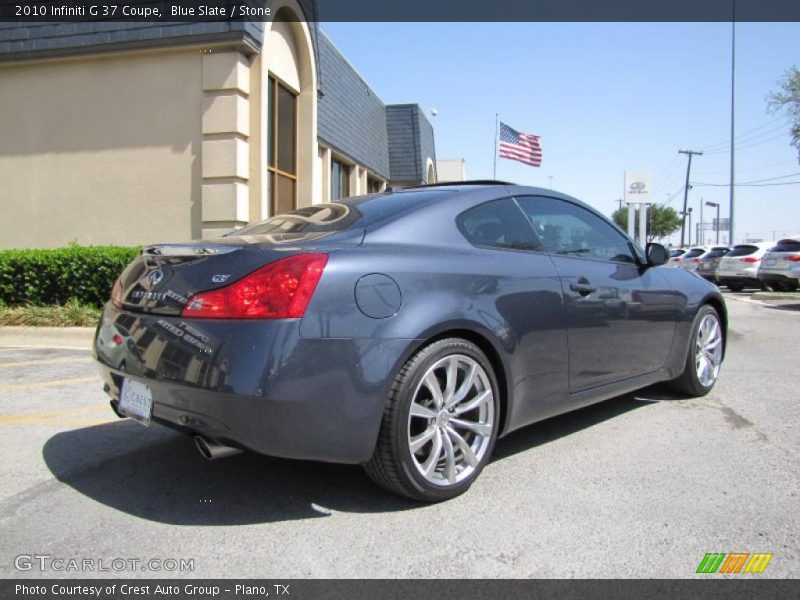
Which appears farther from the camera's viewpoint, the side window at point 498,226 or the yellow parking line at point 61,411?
the yellow parking line at point 61,411

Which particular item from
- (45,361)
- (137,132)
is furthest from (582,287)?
(137,132)

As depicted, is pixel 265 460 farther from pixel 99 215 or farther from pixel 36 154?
pixel 36 154

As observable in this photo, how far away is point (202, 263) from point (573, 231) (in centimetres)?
234

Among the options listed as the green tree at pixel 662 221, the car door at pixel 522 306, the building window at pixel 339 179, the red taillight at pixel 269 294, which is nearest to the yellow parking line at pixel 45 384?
the red taillight at pixel 269 294

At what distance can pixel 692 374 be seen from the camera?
4840 mm

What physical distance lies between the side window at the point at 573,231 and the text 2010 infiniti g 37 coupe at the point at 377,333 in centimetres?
3

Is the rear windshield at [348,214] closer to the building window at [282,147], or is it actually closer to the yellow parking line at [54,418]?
the yellow parking line at [54,418]

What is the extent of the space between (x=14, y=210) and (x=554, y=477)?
10530mm

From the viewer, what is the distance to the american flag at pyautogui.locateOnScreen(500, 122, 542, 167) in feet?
72.2

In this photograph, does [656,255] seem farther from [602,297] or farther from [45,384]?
[45,384]

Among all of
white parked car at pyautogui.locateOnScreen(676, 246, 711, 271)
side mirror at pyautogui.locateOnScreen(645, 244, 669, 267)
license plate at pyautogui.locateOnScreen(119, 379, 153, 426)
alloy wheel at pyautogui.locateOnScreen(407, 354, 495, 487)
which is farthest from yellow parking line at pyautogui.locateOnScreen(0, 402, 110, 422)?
white parked car at pyautogui.locateOnScreen(676, 246, 711, 271)

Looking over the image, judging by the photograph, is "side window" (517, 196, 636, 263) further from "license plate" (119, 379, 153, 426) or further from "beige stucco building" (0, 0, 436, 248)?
"beige stucco building" (0, 0, 436, 248)

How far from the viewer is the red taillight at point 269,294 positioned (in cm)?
257

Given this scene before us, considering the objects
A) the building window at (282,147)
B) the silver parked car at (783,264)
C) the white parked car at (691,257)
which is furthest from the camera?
the white parked car at (691,257)
